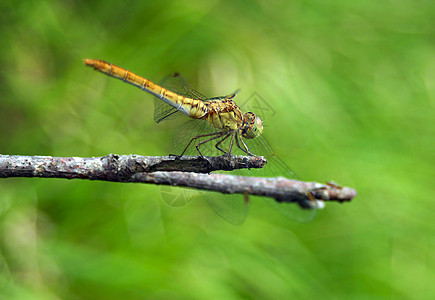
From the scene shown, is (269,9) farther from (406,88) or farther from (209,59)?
(406,88)

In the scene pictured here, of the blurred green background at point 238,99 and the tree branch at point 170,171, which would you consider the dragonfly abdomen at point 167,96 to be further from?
the blurred green background at point 238,99

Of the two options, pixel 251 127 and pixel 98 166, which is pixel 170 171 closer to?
pixel 98 166

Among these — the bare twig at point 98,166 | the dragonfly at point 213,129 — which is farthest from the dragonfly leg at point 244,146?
the bare twig at point 98,166

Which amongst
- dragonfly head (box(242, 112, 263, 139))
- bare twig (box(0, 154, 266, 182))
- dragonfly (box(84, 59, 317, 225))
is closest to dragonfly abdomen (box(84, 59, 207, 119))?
dragonfly (box(84, 59, 317, 225))

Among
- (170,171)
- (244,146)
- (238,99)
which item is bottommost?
(170,171)

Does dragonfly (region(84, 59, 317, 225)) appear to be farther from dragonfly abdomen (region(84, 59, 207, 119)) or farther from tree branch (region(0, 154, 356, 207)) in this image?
tree branch (region(0, 154, 356, 207))

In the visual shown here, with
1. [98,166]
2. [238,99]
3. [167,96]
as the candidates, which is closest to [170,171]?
[98,166]
